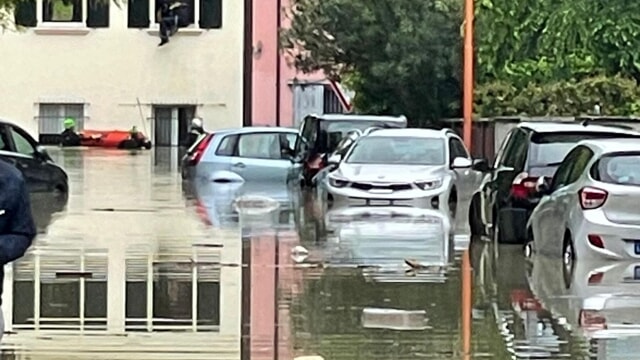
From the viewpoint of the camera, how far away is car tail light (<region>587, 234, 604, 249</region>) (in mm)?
17484

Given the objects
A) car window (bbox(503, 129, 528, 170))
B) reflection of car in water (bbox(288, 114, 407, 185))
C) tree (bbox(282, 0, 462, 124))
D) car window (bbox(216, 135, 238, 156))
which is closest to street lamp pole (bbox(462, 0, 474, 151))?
reflection of car in water (bbox(288, 114, 407, 185))

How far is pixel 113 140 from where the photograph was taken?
67.6m

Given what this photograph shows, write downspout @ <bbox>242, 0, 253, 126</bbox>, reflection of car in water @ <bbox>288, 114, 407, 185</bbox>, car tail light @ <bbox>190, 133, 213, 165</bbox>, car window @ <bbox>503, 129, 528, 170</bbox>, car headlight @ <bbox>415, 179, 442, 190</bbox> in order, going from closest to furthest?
car window @ <bbox>503, 129, 528, 170</bbox>
car headlight @ <bbox>415, 179, 442, 190</bbox>
reflection of car in water @ <bbox>288, 114, 407, 185</bbox>
car tail light @ <bbox>190, 133, 213, 165</bbox>
downspout @ <bbox>242, 0, 253, 126</bbox>

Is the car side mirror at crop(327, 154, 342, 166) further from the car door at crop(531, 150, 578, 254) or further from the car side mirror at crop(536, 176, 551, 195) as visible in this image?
the car door at crop(531, 150, 578, 254)

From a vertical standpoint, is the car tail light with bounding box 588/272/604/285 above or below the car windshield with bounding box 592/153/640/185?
below

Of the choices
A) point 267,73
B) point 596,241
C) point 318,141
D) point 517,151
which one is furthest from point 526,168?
point 267,73

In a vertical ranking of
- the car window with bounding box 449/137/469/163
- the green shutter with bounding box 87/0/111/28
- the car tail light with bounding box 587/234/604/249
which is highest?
the green shutter with bounding box 87/0/111/28

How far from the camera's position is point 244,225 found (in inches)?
963

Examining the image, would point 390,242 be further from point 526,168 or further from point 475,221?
point 475,221

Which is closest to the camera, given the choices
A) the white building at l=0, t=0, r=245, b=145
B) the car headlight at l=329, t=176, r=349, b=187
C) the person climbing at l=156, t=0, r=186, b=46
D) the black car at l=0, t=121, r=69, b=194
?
the car headlight at l=329, t=176, r=349, b=187

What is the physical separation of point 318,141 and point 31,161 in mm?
6781

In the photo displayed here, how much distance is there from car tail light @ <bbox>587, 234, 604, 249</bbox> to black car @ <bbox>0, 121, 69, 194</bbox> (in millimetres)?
15749

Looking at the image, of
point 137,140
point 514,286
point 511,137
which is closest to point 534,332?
point 514,286

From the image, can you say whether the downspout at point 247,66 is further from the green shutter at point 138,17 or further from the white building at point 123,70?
the green shutter at point 138,17
